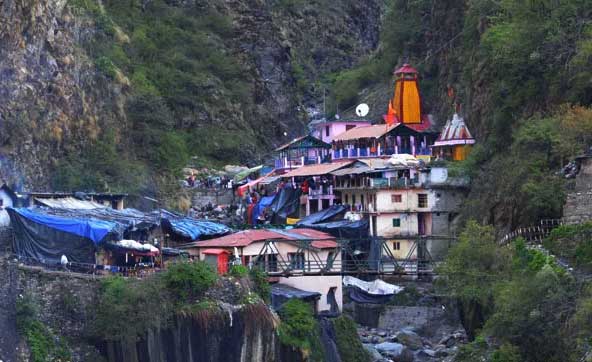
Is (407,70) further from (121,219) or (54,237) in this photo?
(54,237)

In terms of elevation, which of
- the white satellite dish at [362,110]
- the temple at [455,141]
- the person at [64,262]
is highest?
the white satellite dish at [362,110]

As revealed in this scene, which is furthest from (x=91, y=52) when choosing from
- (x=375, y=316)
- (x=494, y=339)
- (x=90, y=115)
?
(x=494, y=339)

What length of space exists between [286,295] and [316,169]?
61.7ft

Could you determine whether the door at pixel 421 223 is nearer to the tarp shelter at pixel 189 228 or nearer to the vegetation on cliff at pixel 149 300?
the tarp shelter at pixel 189 228

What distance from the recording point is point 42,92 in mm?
80500

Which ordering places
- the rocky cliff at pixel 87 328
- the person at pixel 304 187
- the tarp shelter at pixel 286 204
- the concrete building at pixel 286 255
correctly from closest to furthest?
the rocky cliff at pixel 87 328 → the concrete building at pixel 286 255 → the person at pixel 304 187 → the tarp shelter at pixel 286 204

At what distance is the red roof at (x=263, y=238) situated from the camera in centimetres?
6962

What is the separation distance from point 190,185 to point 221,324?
30471 millimetres

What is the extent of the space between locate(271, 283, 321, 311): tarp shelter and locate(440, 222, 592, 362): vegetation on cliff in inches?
250

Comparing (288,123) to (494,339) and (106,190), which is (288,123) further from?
(494,339)

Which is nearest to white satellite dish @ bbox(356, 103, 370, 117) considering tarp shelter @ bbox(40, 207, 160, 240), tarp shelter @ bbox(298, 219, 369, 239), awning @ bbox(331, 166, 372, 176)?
awning @ bbox(331, 166, 372, 176)

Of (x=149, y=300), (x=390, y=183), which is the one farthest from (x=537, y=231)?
(x=149, y=300)

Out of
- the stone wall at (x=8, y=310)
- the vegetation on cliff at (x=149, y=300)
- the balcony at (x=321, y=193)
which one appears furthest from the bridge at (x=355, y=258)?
the stone wall at (x=8, y=310)

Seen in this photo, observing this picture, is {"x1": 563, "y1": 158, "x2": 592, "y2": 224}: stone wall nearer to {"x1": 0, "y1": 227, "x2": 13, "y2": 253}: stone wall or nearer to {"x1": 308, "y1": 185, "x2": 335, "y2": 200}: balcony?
{"x1": 0, "y1": 227, "x2": 13, "y2": 253}: stone wall
